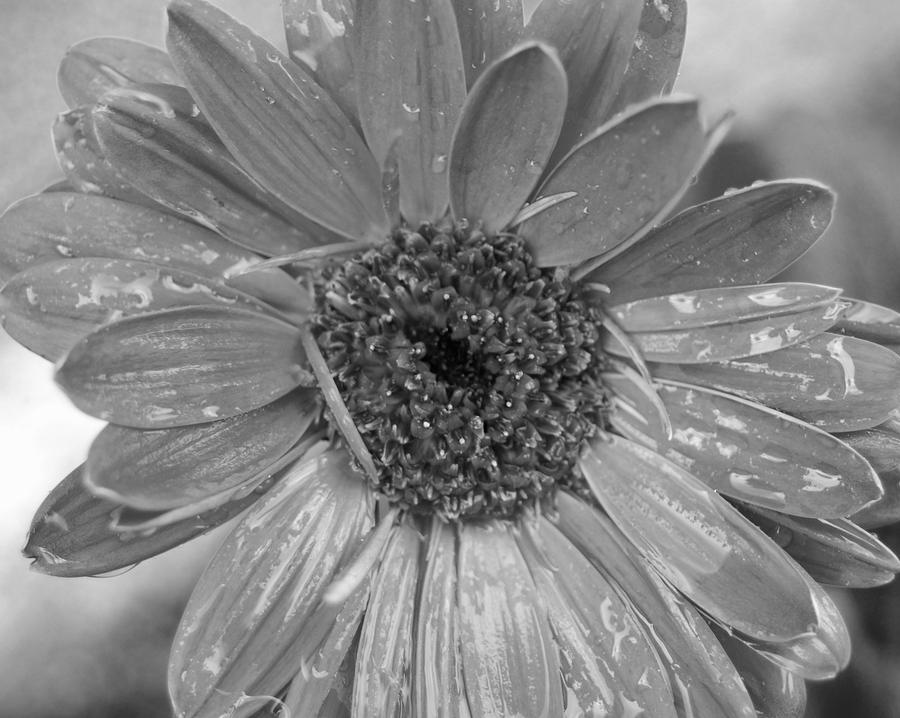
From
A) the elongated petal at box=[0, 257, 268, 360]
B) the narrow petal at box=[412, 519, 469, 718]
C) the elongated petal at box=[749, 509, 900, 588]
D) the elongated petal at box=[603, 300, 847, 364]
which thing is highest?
the elongated petal at box=[0, 257, 268, 360]

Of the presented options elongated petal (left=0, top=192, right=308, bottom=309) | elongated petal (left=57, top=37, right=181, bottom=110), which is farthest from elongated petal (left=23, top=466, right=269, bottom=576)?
elongated petal (left=57, top=37, right=181, bottom=110)

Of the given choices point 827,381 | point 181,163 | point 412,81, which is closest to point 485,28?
point 412,81

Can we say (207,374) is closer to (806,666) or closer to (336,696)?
(336,696)

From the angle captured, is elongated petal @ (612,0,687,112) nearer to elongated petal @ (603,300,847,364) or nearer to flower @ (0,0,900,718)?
flower @ (0,0,900,718)

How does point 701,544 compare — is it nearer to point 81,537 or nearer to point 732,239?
point 732,239

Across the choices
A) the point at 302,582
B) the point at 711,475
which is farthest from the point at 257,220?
the point at 711,475

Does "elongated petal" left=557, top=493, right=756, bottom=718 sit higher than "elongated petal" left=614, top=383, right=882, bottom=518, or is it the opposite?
"elongated petal" left=614, top=383, right=882, bottom=518

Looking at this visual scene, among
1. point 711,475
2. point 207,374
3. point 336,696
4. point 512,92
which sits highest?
point 512,92
